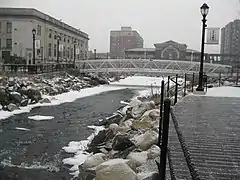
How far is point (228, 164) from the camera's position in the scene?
4703mm

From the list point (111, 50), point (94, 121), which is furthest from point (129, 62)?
point (111, 50)

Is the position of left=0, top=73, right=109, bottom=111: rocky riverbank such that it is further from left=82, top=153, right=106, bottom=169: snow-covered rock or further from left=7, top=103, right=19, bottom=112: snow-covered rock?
left=82, top=153, right=106, bottom=169: snow-covered rock

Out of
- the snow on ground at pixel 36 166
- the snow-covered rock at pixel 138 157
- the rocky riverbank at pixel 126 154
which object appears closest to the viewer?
the rocky riverbank at pixel 126 154

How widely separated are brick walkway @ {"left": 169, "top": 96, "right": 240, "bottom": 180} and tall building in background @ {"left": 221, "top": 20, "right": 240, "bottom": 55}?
187 ft

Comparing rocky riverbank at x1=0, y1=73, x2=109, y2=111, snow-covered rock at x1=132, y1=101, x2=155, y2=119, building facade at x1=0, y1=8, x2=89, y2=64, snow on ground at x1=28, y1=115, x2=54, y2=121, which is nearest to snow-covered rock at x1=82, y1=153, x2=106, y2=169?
snow-covered rock at x1=132, y1=101, x2=155, y2=119

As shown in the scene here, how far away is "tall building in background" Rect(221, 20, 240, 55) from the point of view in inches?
2574

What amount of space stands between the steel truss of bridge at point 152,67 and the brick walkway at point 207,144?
3468cm

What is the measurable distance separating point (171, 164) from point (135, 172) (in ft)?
8.42

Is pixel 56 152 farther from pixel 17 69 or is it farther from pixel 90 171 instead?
pixel 17 69

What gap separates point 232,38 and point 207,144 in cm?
6926

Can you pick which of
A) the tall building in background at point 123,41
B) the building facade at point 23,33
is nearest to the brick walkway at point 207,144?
the building facade at point 23,33

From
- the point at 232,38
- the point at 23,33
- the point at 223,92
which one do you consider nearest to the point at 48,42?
the point at 23,33

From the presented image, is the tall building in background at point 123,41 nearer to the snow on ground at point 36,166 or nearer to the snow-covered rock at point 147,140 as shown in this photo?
the snow on ground at point 36,166

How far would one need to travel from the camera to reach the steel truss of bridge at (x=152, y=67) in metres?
43.9
